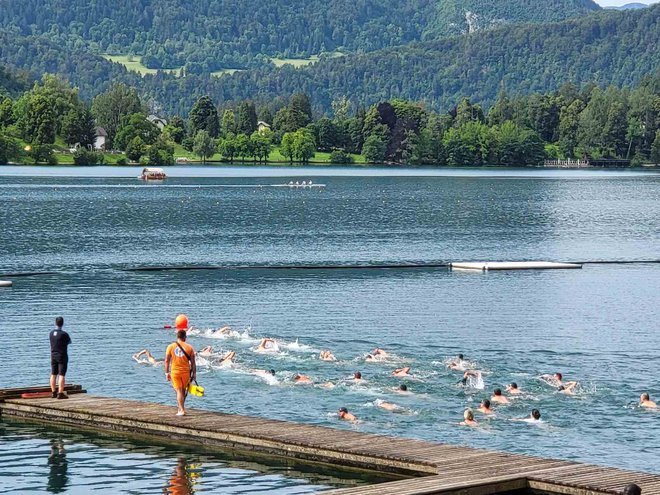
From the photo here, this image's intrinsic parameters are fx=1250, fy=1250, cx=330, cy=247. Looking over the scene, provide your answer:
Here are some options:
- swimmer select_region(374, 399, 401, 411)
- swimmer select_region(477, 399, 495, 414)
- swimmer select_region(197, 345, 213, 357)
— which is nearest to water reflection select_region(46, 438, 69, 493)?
swimmer select_region(374, 399, 401, 411)

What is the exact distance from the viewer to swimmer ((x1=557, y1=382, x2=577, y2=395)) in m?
52.1

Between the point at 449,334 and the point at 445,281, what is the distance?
1053 inches

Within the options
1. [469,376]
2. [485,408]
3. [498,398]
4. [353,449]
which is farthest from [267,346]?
[353,449]

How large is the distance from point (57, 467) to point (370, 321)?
116 ft

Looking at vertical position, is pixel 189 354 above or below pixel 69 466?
above

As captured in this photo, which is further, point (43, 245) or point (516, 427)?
point (43, 245)

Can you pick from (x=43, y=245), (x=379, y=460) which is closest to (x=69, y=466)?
(x=379, y=460)

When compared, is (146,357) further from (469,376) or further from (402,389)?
(469,376)

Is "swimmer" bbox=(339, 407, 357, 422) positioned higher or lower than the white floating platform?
lower

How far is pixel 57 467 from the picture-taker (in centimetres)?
3906

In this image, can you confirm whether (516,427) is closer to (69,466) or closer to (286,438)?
(286,438)

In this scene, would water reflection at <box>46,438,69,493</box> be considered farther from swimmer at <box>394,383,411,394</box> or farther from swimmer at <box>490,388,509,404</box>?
swimmer at <box>490,388,509,404</box>

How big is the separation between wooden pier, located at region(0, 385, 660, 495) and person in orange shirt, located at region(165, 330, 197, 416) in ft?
5.20

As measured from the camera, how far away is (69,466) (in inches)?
1543
